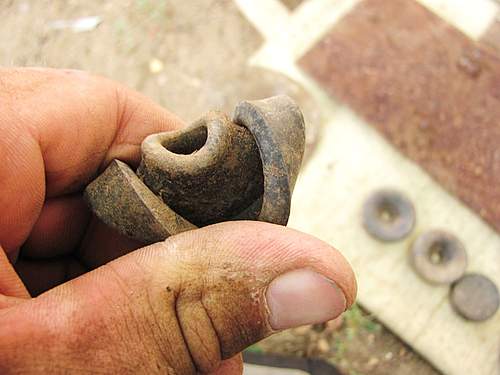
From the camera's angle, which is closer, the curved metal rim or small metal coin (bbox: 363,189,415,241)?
the curved metal rim

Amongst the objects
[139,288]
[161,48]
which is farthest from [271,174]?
[161,48]

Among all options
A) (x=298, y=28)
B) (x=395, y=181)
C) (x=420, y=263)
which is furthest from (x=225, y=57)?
(x=420, y=263)

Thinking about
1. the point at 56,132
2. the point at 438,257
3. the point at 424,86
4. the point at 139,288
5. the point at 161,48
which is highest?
the point at 56,132

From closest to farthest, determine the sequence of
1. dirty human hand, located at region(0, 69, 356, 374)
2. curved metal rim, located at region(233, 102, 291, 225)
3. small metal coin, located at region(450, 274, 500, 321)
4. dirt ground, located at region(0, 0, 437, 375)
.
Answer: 1. dirty human hand, located at region(0, 69, 356, 374)
2. curved metal rim, located at region(233, 102, 291, 225)
3. small metal coin, located at region(450, 274, 500, 321)
4. dirt ground, located at region(0, 0, 437, 375)

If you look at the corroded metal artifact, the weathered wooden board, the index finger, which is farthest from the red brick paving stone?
the corroded metal artifact

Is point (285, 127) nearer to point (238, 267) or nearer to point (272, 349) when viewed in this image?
point (238, 267)

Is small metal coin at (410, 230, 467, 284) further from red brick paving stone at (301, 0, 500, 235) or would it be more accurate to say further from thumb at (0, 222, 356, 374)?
thumb at (0, 222, 356, 374)

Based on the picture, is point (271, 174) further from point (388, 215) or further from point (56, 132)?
point (388, 215)
